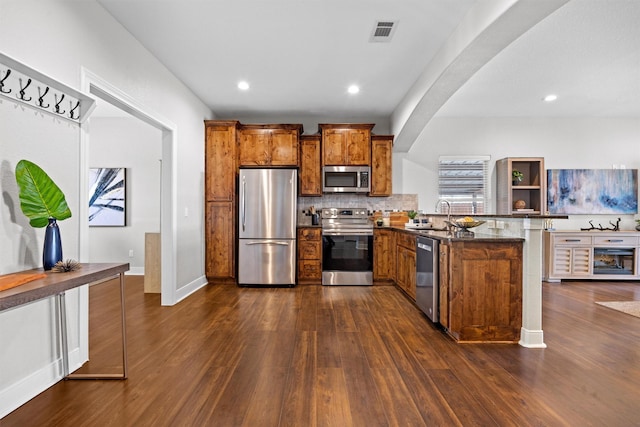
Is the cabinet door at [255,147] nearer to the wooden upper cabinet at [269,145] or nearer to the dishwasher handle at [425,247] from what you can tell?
the wooden upper cabinet at [269,145]

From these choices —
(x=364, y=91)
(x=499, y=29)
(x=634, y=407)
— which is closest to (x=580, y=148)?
(x=364, y=91)

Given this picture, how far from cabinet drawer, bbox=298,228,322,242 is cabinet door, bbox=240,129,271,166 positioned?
1.19 meters

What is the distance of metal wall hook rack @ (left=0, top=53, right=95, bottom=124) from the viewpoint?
184 cm

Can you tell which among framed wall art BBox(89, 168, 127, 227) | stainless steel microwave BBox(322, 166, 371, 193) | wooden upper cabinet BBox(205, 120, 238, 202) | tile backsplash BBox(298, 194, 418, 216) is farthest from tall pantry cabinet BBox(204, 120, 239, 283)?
framed wall art BBox(89, 168, 127, 227)

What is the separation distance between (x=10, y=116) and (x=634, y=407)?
3.87 metres

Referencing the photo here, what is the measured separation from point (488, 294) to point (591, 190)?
4.35 metres

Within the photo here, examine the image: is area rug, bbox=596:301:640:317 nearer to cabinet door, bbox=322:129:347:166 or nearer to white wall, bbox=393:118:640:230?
white wall, bbox=393:118:640:230

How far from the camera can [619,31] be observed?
9.85 feet

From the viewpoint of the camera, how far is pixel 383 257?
5.00 meters

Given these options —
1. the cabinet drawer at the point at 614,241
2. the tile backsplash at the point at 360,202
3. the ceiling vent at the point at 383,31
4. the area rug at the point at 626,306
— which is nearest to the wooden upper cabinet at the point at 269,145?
the tile backsplash at the point at 360,202

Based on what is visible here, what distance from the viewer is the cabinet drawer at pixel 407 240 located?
3.88m

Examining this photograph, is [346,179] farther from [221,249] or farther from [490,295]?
[490,295]

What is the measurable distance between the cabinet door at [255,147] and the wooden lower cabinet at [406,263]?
2335mm

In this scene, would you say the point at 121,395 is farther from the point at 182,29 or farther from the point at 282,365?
the point at 182,29
